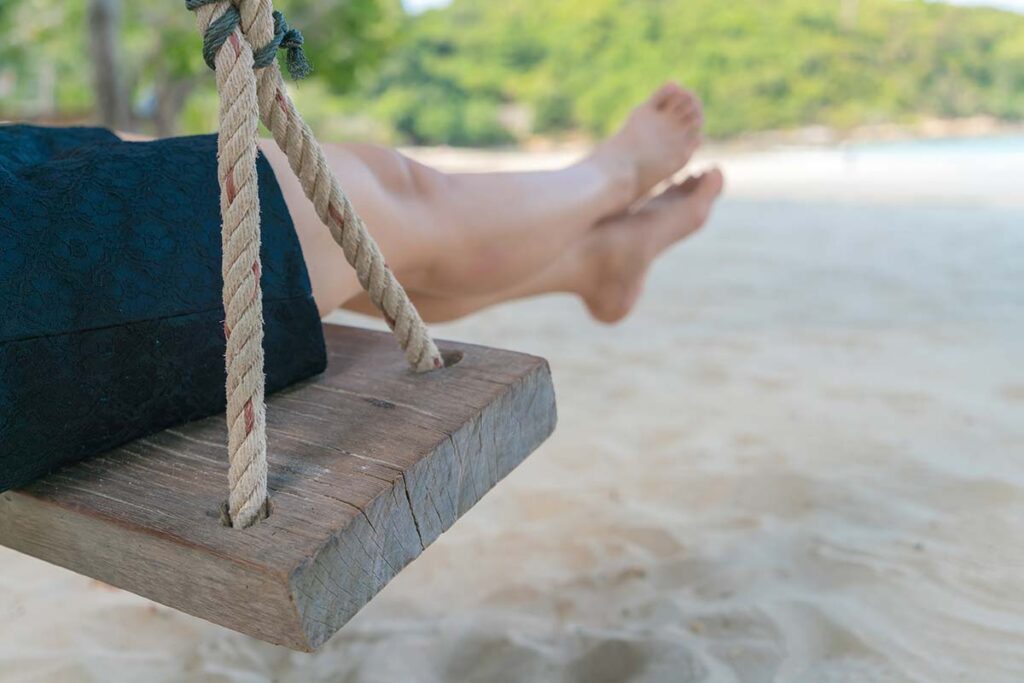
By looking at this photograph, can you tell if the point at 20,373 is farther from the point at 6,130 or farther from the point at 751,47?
the point at 751,47

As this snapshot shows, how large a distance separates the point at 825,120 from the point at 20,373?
2707 cm

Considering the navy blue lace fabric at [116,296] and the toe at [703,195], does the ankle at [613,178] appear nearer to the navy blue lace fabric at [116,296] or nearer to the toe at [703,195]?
the toe at [703,195]

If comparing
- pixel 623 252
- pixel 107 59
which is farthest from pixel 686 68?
pixel 623 252

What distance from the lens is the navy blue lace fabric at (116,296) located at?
0.61 metres

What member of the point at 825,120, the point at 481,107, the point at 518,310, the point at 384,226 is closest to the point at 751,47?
the point at 825,120

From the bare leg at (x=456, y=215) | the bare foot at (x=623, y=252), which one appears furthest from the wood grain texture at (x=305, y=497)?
the bare foot at (x=623, y=252)

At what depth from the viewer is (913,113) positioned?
85.2 feet

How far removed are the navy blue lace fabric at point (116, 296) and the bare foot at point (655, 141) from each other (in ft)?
2.68

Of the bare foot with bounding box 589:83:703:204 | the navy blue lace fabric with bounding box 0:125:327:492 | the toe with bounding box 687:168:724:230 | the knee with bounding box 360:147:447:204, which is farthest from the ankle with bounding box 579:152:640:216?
the navy blue lace fabric with bounding box 0:125:327:492

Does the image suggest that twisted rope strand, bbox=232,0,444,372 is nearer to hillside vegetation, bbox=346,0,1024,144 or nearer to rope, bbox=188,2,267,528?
rope, bbox=188,2,267,528

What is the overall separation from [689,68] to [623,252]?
25537mm

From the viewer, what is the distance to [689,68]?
82.8 ft

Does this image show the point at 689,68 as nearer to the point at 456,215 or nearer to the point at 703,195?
the point at 703,195

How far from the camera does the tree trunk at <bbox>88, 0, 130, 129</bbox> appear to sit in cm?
436
